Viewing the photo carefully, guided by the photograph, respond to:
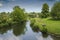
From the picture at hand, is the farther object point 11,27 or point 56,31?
point 11,27

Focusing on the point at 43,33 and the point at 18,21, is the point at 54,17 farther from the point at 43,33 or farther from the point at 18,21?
the point at 43,33

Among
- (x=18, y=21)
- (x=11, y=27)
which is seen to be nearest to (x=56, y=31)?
(x=11, y=27)

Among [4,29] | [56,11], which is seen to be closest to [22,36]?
[4,29]

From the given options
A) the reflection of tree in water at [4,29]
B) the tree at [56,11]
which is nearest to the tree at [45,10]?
the tree at [56,11]

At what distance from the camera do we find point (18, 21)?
220ft

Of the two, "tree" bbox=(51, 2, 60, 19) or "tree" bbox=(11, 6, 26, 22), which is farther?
"tree" bbox=(11, 6, 26, 22)

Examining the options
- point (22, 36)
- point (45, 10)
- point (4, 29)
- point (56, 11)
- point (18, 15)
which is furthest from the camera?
point (45, 10)

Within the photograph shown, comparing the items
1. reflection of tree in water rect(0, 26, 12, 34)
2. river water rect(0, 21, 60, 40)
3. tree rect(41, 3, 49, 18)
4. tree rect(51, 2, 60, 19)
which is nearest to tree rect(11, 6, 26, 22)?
reflection of tree in water rect(0, 26, 12, 34)

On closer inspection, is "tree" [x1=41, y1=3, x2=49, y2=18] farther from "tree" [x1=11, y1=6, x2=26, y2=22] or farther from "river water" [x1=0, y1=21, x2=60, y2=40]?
"river water" [x1=0, y1=21, x2=60, y2=40]

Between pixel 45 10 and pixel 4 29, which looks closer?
pixel 4 29

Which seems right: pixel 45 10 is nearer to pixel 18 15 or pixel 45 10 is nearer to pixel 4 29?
pixel 18 15

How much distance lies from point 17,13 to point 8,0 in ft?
Answer: 212

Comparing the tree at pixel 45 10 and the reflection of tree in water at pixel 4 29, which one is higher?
the tree at pixel 45 10

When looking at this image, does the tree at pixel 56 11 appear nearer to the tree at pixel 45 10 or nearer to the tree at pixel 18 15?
the tree at pixel 45 10
